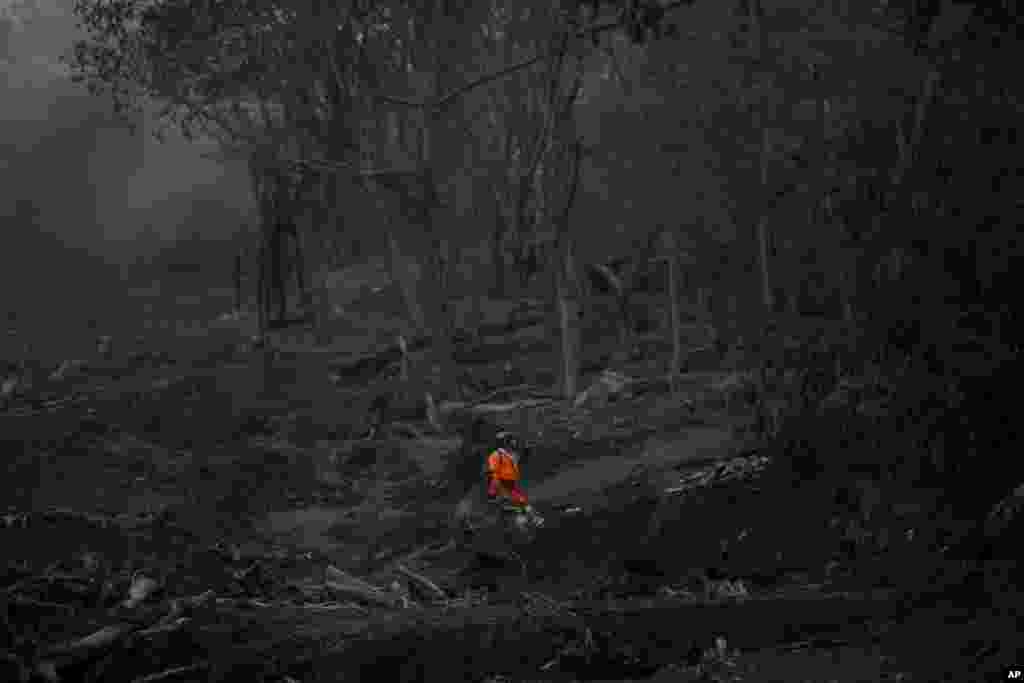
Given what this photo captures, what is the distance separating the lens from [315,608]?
970 centimetres

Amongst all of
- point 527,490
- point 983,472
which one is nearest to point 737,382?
point 527,490

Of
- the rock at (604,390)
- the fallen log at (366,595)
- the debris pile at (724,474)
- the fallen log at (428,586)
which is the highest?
the rock at (604,390)

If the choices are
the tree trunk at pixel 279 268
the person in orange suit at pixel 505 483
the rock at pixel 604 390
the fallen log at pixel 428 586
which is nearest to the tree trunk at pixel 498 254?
the tree trunk at pixel 279 268

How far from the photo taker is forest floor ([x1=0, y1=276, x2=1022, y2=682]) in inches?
296

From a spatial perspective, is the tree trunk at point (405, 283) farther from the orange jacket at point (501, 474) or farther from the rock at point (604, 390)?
the orange jacket at point (501, 474)

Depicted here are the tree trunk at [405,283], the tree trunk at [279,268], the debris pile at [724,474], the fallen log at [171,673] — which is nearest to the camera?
the fallen log at [171,673]

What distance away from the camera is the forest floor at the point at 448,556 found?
24.6ft

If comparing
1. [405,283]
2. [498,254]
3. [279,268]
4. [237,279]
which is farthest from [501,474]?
[237,279]

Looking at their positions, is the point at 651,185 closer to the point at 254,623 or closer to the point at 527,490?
the point at 527,490

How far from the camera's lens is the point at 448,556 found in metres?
14.4

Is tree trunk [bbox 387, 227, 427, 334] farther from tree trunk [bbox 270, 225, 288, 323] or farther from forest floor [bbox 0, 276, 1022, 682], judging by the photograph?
forest floor [bbox 0, 276, 1022, 682]

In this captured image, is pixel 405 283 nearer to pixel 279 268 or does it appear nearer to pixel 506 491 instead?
pixel 279 268

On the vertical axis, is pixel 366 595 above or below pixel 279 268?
below

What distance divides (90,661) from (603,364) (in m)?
19.4
